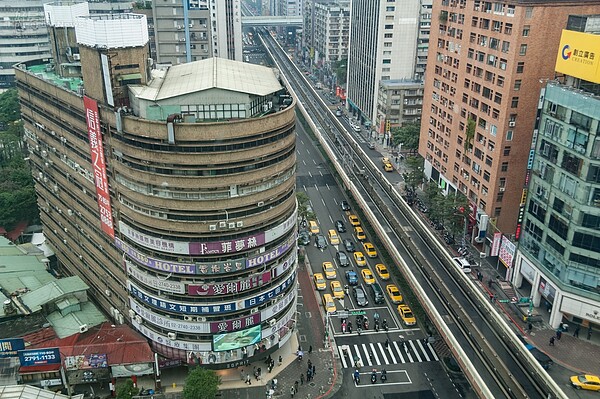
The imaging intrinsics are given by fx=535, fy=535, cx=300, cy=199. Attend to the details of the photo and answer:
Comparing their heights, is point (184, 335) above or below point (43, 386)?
above

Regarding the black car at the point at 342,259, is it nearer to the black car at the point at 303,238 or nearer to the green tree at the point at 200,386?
the black car at the point at 303,238

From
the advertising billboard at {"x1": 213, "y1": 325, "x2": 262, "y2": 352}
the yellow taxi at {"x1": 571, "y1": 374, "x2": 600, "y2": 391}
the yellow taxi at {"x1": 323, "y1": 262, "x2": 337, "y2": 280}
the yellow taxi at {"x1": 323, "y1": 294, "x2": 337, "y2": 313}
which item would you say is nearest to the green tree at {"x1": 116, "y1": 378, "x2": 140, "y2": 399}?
the advertising billboard at {"x1": 213, "y1": 325, "x2": 262, "y2": 352}

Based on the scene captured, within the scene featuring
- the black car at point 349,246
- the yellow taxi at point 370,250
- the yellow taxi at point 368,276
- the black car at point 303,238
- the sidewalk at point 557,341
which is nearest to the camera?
the sidewalk at point 557,341

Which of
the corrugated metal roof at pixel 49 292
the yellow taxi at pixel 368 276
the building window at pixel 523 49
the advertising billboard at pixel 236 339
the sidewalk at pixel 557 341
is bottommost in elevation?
the yellow taxi at pixel 368 276

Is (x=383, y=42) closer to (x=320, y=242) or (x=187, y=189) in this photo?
(x=320, y=242)

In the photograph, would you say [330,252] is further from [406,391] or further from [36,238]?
[36,238]

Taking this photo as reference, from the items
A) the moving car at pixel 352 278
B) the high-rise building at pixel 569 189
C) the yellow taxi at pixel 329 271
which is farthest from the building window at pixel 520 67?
the yellow taxi at pixel 329 271

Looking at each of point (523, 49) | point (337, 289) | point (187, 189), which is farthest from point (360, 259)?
point (187, 189)

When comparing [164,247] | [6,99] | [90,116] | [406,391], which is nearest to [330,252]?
[406,391]
